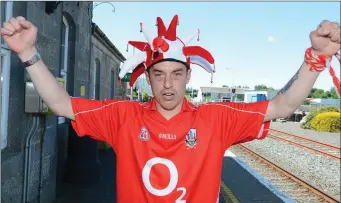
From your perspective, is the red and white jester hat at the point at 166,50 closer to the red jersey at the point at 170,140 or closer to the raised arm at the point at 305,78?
the red jersey at the point at 170,140

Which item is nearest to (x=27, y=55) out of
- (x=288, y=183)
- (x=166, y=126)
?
(x=166, y=126)

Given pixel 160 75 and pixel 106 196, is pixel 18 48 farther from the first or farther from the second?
pixel 106 196

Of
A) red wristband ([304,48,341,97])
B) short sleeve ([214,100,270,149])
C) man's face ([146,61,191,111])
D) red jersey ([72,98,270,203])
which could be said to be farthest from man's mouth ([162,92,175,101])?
red wristband ([304,48,341,97])

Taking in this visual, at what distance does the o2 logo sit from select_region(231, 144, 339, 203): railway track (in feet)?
21.0

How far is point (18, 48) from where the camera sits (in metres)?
2.24

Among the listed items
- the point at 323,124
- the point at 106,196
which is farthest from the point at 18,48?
the point at 323,124

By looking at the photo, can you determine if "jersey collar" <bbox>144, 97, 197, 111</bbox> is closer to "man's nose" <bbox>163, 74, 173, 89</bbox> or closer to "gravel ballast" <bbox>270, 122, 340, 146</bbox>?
"man's nose" <bbox>163, 74, 173, 89</bbox>

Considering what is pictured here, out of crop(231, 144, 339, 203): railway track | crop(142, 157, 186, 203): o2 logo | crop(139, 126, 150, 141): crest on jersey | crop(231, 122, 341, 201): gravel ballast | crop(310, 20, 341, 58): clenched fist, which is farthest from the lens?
crop(231, 122, 341, 201): gravel ballast

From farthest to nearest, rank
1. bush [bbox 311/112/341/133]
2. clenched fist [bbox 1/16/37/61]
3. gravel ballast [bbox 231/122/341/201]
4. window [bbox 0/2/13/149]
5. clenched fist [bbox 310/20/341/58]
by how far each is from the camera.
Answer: bush [bbox 311/112/341/133], gravel ballast [bbox 231/122/341/201], window [bbox 0/2/13/149], clenched fist [bbox 1/16/37/61], clenched fist [bbox 310/20/341/58]

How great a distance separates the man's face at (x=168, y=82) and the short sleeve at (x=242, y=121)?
349mm

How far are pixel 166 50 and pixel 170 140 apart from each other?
0.66 metres

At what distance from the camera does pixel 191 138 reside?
255cm

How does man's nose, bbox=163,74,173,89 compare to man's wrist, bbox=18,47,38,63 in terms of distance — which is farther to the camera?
man's nose, bbox=163,74,173,89

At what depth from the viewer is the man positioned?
2451 millimetres
